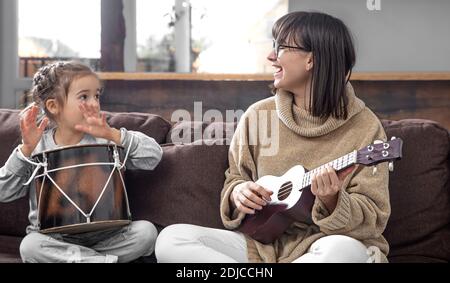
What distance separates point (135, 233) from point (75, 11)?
1.67 meters

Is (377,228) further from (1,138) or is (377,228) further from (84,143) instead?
(1,138)

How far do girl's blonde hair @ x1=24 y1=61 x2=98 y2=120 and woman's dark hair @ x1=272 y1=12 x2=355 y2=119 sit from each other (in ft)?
1.69

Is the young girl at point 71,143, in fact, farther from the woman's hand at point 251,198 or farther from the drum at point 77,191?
the woman's hand at point 251,198

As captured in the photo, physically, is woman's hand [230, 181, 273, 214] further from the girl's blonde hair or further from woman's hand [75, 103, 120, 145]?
the girl's blonde hair

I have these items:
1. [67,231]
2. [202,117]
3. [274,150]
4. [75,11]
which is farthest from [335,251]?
[75,11]

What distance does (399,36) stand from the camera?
275 centimetres

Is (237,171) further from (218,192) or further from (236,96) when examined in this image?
(236,96)

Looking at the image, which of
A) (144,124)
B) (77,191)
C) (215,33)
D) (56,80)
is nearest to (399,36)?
(215,33)

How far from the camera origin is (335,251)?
150 centimetres

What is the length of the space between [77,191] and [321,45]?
0.67 meters

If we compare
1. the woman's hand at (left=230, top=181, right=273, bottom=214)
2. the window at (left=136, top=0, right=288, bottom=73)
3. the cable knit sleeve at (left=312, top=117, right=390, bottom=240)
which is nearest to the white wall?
the window at (left=136, top=0, right=288, bottom=73)

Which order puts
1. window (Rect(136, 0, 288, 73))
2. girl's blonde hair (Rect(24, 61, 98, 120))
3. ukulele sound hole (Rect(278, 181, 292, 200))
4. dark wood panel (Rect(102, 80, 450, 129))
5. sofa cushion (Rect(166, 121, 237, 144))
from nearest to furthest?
ukulele sound hole (Rect(278, 181, 292, 200)), girl's blonde hair (Rect(24, 61, 98, 120)), sofa cushion (Rect(166, 121, 237, 144)), dark wood panel (Rect(102, 80, 450, 129)), window (Rect(136, 0, 288, 73))

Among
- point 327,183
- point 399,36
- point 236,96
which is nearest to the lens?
point 327,183

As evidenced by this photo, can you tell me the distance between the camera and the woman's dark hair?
67.4 inches
